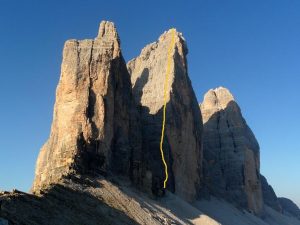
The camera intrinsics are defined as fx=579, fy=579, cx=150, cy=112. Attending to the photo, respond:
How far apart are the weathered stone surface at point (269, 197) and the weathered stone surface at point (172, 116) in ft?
129

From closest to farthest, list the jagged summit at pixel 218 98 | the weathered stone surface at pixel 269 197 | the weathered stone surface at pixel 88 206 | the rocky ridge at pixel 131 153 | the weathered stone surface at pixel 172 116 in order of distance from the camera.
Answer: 1. the weathered stone surface at pixel 88 206
2. the rocky ridge at pixel 131 153
3. the weathered stone surface at pixel 172 116
4. the jagged summit at pixel 218 98
5. the weathered stone surface at pixel 269 197

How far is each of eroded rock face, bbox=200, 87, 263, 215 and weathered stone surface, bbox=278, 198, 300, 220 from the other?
90.2ft

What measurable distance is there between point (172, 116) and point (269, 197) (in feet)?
170

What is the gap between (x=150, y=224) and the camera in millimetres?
51906

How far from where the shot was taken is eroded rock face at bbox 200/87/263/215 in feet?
346

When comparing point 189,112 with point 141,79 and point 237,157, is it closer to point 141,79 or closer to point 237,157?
point 141,79

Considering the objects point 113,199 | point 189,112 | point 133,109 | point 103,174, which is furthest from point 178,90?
point 113,199

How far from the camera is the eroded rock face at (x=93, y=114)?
200 ft

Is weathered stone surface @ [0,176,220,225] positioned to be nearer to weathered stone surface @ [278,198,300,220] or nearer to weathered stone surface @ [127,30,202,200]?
→ weathered stone surface @ [127,30,202,200]

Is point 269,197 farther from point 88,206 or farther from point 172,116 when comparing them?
point 88,206

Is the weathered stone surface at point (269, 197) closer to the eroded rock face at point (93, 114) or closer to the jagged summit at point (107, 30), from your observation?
the eroded rock face at point (93, 114)

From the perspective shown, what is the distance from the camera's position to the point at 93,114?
6391cm

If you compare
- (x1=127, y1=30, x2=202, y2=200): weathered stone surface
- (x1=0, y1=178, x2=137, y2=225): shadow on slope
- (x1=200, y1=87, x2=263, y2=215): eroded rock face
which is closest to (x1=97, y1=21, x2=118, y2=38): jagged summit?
(x1=127, y1=30, x2=202, y2=200): weathered stone surface

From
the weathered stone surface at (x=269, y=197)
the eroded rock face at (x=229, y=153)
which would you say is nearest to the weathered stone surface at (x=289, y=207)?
the weathered stone surface at (x=269, y=197)
